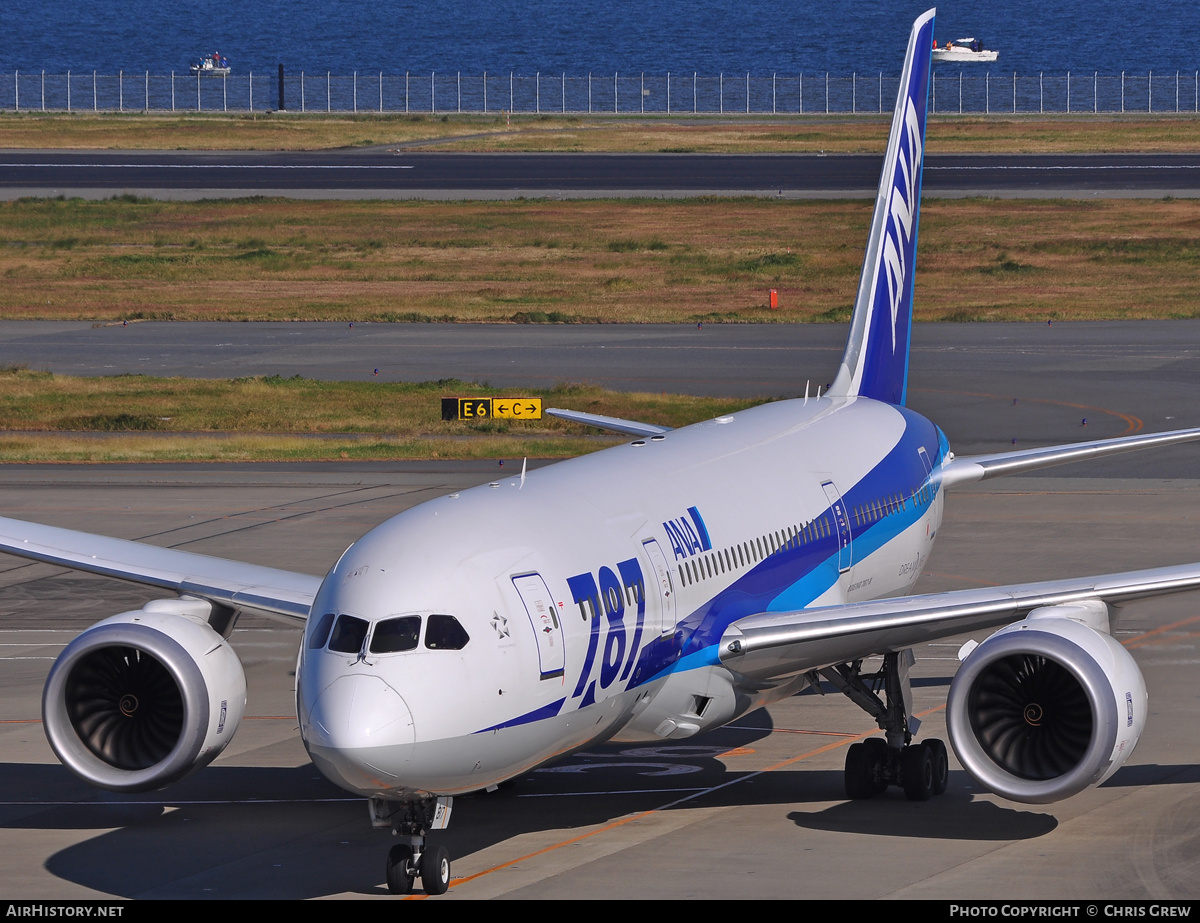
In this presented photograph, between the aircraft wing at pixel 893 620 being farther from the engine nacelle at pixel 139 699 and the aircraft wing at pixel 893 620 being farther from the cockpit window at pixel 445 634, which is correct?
the engine nacelle at pixel 139 699

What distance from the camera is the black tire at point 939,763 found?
2294 centimetres

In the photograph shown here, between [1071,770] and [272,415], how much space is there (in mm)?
42181

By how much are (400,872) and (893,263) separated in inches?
664

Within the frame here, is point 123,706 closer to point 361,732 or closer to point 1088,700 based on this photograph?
point 361,732

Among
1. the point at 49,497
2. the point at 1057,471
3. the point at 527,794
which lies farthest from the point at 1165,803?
the point at 49,497

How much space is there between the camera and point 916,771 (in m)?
22.7

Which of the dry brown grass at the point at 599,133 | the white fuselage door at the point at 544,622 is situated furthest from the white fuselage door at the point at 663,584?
the dry brown grass at the point at 599,133

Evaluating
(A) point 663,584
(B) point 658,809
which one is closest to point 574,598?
(A) point 663,584

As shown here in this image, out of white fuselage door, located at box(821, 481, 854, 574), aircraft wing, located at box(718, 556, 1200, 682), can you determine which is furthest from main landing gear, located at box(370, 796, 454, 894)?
white fuselage door, located at box(821, 481, 854, 574)

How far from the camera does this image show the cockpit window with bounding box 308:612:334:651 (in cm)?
1716

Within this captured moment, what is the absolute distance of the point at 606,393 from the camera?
58031mm

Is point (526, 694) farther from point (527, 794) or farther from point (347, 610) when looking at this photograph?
point (527, 794)

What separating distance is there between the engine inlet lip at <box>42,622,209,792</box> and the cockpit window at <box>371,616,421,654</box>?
12.7ft

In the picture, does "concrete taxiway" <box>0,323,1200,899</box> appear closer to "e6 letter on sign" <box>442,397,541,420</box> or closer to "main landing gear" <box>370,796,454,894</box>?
"main landing gear" <box>370,796,454,894</box>
